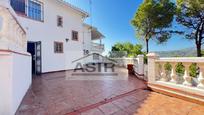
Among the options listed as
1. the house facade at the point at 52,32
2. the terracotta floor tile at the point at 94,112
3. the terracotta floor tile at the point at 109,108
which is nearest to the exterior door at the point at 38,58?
the house facade at the point at 52,32

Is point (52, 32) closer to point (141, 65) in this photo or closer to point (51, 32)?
point (51, 32)

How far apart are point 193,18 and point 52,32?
1329 cm

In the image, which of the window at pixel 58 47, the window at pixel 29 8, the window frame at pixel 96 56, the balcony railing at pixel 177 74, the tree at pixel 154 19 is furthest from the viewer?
the window frame at pixel 96 56

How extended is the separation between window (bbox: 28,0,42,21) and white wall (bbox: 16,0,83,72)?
0.36 m

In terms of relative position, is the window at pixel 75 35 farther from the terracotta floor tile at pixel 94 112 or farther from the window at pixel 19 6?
the terracotta floor tile at pixel 94 112

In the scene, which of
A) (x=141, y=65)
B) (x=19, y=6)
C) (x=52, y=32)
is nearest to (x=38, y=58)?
(x=52, y=32)

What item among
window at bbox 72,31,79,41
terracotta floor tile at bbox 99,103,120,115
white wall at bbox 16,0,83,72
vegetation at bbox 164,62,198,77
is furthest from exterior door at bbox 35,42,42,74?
vegetation at bbox 164,62,198,77

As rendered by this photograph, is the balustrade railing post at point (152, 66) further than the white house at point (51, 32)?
No

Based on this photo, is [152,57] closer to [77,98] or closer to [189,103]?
[189,103]

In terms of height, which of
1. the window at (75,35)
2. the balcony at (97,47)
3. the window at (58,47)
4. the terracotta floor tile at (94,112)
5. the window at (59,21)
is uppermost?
the window at (59,21)

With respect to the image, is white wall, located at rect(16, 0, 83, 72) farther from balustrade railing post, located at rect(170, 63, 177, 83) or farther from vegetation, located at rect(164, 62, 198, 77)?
balustrade railing post, located at rect(170, 63, 177, 83)

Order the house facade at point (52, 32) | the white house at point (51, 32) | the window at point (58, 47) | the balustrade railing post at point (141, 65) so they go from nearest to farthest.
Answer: the balustrade railing post at point (141, 65) → the white house at point (51, 32) → the house facade at point (52, 32) → the window at point (58, 47)

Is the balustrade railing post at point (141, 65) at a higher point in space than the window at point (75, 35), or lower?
lower

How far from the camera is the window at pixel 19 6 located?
9021 millimetres
